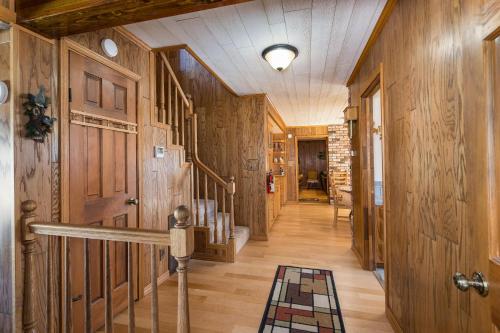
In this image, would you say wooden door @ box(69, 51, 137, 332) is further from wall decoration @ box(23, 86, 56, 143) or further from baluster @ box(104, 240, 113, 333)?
baluster @ box(104, 240, 113, 333)

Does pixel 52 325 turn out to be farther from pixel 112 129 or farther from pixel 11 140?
pixel 112 129

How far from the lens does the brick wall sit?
7027 millimetres

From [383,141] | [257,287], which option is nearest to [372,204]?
[383,141]

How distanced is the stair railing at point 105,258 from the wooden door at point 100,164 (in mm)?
253

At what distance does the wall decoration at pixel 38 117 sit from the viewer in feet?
4.73

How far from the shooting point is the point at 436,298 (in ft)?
4.07

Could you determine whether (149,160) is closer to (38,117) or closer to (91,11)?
(38,117)

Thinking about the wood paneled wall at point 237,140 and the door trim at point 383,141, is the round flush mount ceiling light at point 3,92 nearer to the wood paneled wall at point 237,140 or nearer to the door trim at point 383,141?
the door trim at point 383,141

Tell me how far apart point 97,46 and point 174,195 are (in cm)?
168

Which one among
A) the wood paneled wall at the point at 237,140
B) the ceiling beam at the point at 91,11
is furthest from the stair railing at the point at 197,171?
the ceiling beam at the point at 91,11

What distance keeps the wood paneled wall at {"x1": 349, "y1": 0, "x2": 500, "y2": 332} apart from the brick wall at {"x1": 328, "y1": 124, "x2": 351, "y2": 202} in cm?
522

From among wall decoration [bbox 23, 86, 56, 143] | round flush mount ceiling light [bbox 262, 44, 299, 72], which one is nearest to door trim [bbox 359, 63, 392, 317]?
round flush mount ceiling light [bbox 262, 44, 299, 72]

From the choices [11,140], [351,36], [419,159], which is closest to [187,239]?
[11,140]

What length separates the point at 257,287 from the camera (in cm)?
249
